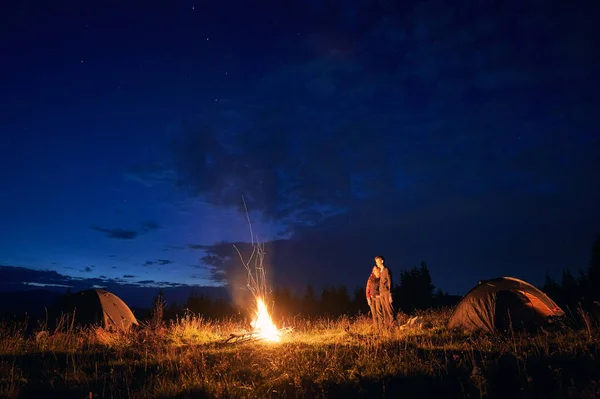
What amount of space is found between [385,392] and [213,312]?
101 m

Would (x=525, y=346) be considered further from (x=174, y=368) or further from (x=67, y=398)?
(x=67, y=398)

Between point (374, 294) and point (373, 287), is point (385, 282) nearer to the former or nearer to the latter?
point (373, 287)

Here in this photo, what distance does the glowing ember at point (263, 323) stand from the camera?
1376 cm

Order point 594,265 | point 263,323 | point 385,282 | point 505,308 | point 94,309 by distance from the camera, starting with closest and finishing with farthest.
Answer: point 505,308
point 385,282
point 263,323
point 94,309
point 594,265

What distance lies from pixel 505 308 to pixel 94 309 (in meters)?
16.0

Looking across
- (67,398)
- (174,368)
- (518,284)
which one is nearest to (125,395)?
(67,398)

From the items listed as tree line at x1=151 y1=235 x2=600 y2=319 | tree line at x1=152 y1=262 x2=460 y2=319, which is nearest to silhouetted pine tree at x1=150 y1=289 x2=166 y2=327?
tree line at x1=151 y1=235 x2=600 y2=319

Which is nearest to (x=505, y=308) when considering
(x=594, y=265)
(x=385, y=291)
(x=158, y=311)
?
(x=385, y=291)

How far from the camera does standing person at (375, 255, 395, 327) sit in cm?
1391

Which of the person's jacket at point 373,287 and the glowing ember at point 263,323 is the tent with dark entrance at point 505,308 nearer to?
the person's jacket at point 373,287

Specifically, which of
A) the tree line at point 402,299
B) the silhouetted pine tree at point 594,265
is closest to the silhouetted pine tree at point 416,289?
the tree line at point 402,299

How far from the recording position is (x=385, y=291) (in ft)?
45.9

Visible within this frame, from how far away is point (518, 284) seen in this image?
1227cm

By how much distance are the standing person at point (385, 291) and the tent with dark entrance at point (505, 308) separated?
237 cm
